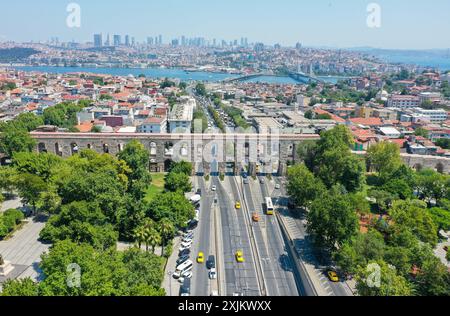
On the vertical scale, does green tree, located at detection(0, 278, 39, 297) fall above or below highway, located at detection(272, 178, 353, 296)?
above

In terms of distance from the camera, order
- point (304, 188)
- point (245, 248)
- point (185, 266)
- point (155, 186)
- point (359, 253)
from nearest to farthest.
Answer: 1. point (359, 253)
2. point (185, 266)
3. point (245, 248)
4. point (304, 188)
5. point (155, 186)

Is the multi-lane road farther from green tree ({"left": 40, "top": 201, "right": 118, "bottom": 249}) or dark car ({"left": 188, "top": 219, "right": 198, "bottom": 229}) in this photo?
green tree ({"left": 40, "top": 201, "right": 118, "bottom": 249})

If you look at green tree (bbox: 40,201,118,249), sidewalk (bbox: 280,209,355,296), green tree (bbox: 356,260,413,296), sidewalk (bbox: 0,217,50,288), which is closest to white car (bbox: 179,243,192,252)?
green tree (bbox: 40,201,118,249)

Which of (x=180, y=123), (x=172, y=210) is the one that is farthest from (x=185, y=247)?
(x=180, y=123)

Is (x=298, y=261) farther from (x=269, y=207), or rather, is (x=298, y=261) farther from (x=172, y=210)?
(x=172, y=210)

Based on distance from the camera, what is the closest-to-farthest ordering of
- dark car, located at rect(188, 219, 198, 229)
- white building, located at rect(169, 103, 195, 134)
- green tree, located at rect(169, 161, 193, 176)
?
dark car, located at rect(188, 219, 198, 229) → green tree, located at rect(169, 161, 193, 176) → white building, located at rect(169, 103, 195, 134)
